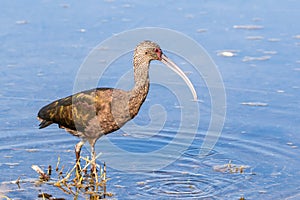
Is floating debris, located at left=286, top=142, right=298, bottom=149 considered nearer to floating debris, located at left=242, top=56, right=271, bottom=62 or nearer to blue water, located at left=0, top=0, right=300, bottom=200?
blue water, located at left=0, top=0, right=300, bottom=200

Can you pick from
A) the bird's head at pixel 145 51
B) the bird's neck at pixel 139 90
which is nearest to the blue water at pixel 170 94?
the bird's neck at pixel 139 90

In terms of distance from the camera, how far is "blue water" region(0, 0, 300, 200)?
23.6ft

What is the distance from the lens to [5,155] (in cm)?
770

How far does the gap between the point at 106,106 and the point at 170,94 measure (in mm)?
2327

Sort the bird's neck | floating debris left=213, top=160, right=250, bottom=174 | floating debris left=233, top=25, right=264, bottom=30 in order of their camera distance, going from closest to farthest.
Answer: the bird's neck, floating debris left=213, top=160, right=250, bottom=174, floating debris left=233, top=25, right=264, bottom=30

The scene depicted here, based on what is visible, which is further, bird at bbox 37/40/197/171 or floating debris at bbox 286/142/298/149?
floating debris at bbox 286/142/298/149

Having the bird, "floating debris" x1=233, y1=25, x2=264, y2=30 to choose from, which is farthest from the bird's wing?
"floating debris" x1=233, y1=25, x2=264, y2=30

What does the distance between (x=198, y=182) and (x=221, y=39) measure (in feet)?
13.8

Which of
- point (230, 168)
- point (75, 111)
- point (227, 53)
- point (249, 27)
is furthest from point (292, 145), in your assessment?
point (249, 27)

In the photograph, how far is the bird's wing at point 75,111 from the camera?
7.27m

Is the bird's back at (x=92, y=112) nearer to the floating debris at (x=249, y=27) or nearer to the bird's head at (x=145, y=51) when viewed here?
the bird's head at (x=145, y=51)

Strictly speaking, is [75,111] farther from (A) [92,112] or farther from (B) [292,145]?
(B) [292,145]

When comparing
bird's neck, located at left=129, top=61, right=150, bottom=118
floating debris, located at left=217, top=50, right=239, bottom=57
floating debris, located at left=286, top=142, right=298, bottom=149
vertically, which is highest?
floating debris, located at left=217, top=50, right=239, bottom=57

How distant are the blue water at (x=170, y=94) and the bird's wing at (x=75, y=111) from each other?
43 cm
